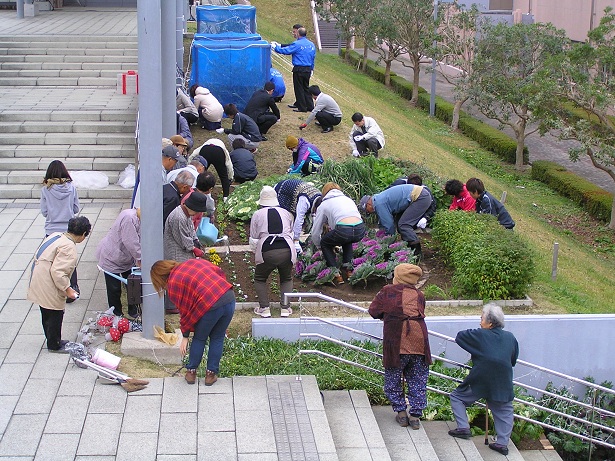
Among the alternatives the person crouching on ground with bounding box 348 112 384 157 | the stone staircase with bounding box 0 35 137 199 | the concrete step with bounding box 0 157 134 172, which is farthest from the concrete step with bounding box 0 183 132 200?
the person crouching on ground with bounding box 348 112 384 157

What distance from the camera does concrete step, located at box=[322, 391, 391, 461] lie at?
7.30m

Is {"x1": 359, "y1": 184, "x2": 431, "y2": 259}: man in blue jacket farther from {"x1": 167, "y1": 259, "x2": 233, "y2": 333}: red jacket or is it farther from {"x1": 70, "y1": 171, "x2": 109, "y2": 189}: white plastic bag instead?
{"x1": 70, "y1": 171, "x2": 109, "y2": 189}: white plastic bag

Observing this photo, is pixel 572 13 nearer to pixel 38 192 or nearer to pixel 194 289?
pixel 38 192

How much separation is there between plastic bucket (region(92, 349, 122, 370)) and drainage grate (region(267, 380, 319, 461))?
1.47 metres

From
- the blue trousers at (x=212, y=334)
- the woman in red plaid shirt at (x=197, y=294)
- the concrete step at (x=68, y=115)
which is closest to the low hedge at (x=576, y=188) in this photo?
the concrete step at (x=68, y=115)

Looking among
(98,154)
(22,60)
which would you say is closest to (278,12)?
(22,60)

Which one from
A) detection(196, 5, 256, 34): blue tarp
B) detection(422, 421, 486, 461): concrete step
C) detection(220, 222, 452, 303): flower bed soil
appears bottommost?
detection(422, 421, 486, 461): concrete step

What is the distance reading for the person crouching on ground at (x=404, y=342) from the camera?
7723mm

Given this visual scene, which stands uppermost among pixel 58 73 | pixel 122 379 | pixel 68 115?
pixel 58 73

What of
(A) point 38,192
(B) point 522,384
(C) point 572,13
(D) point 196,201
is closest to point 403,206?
(B) point 522,384

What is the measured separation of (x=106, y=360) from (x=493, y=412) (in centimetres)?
370

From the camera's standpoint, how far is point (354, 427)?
7719 millimetres

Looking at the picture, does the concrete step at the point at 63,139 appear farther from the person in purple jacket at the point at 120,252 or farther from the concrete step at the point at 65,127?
the person in purple jacket at the point at 120,252

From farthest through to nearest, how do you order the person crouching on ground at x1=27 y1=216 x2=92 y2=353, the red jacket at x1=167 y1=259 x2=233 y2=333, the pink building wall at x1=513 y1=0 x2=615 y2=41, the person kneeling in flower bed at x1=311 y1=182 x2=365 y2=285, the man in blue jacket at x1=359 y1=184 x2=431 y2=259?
the pink building wall at x1=513 y1=0 x2=615 y2=41
the man in blue jacket at x1=359 y1=184 x2=431 y2=259
the person kneeling in flower bed at x1=311 y1=182 x2=365 y2=285
the person crouching on ground at x1=27 y1=216 x2=92 y2=353
the red jacket at x1=167 y1=259 x2=233 y2=333
